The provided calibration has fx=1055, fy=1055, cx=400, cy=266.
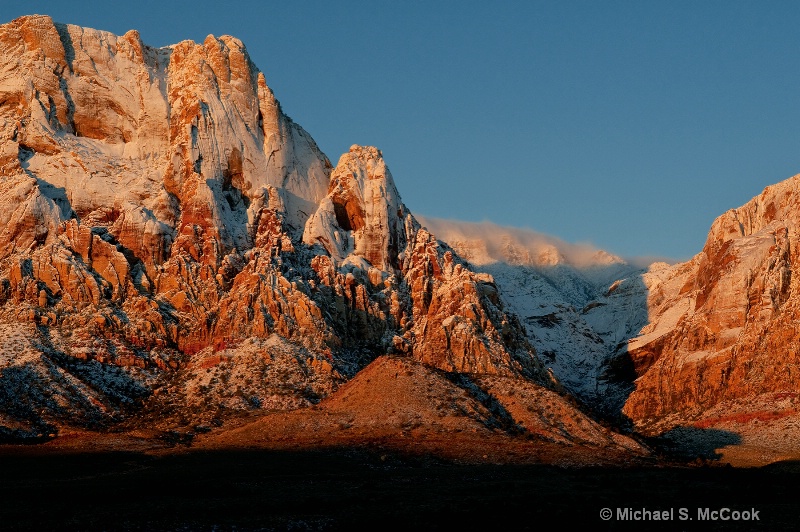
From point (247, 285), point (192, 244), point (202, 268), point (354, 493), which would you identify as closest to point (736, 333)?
point (247, 285)

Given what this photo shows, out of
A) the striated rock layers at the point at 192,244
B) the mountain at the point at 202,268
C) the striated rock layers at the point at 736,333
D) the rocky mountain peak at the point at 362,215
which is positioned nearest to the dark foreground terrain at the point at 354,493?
the mountain at the point at 202,268

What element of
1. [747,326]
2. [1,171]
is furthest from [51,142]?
[747,326]

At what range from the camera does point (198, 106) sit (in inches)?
6594

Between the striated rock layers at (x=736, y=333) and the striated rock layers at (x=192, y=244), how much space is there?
22027 mm

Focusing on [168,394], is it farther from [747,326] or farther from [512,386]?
[747,326]

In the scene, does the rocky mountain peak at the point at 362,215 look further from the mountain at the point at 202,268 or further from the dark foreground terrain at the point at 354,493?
the dark foreground terrain at the point at 354,493

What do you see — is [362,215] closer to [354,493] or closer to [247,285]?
[247,285]

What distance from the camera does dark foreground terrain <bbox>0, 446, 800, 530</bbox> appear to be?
192ft

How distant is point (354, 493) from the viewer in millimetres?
68688

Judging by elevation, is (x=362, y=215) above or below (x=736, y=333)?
above

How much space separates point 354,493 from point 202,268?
8745 centimetres

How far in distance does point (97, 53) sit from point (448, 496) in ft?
427

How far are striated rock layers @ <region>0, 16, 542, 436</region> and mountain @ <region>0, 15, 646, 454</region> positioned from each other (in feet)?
0.99

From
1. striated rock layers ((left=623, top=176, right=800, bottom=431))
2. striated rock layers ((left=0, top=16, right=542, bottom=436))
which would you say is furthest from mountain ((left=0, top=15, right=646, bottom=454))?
striated rock layers ((left=623, top=176, right=800, bottom=431))
